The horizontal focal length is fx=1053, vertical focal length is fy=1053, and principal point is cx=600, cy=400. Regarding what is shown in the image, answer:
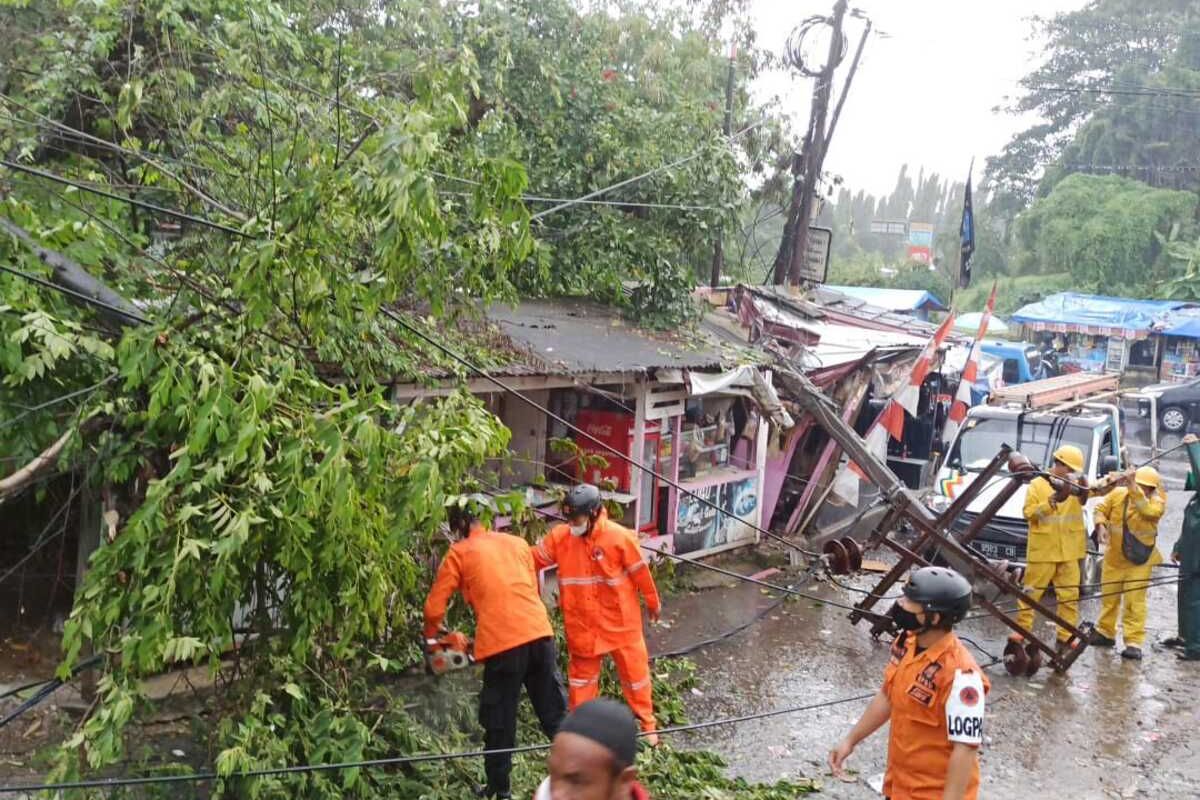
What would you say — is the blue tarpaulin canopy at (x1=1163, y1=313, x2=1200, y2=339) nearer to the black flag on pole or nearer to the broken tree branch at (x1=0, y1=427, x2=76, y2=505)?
the black flag on pole

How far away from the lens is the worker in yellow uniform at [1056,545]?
9.42 metres

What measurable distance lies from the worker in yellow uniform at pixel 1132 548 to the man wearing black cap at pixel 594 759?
789 cm

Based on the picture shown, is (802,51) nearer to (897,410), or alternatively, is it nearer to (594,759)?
(897,410)

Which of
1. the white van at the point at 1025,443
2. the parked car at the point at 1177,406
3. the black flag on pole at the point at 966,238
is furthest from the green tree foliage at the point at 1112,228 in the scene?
the white van at the point at 1025,443

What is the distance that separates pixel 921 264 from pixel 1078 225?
7498 mm

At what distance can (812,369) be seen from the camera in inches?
500

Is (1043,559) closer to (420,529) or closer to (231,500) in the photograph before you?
(420,529)

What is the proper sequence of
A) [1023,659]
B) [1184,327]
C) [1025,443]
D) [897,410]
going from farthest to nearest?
[1184,327] → [1025,443] → [897,410] → [1023,659]

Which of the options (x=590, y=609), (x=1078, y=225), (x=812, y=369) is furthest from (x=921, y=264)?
(x=590, y=609)

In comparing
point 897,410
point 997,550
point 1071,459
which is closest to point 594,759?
point 1071,459

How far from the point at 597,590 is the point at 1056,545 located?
5114mm

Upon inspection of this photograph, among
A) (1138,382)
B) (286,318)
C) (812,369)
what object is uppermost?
(286,318)

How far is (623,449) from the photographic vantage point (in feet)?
36.7

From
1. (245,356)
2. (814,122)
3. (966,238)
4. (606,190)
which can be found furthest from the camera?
(966,238)
